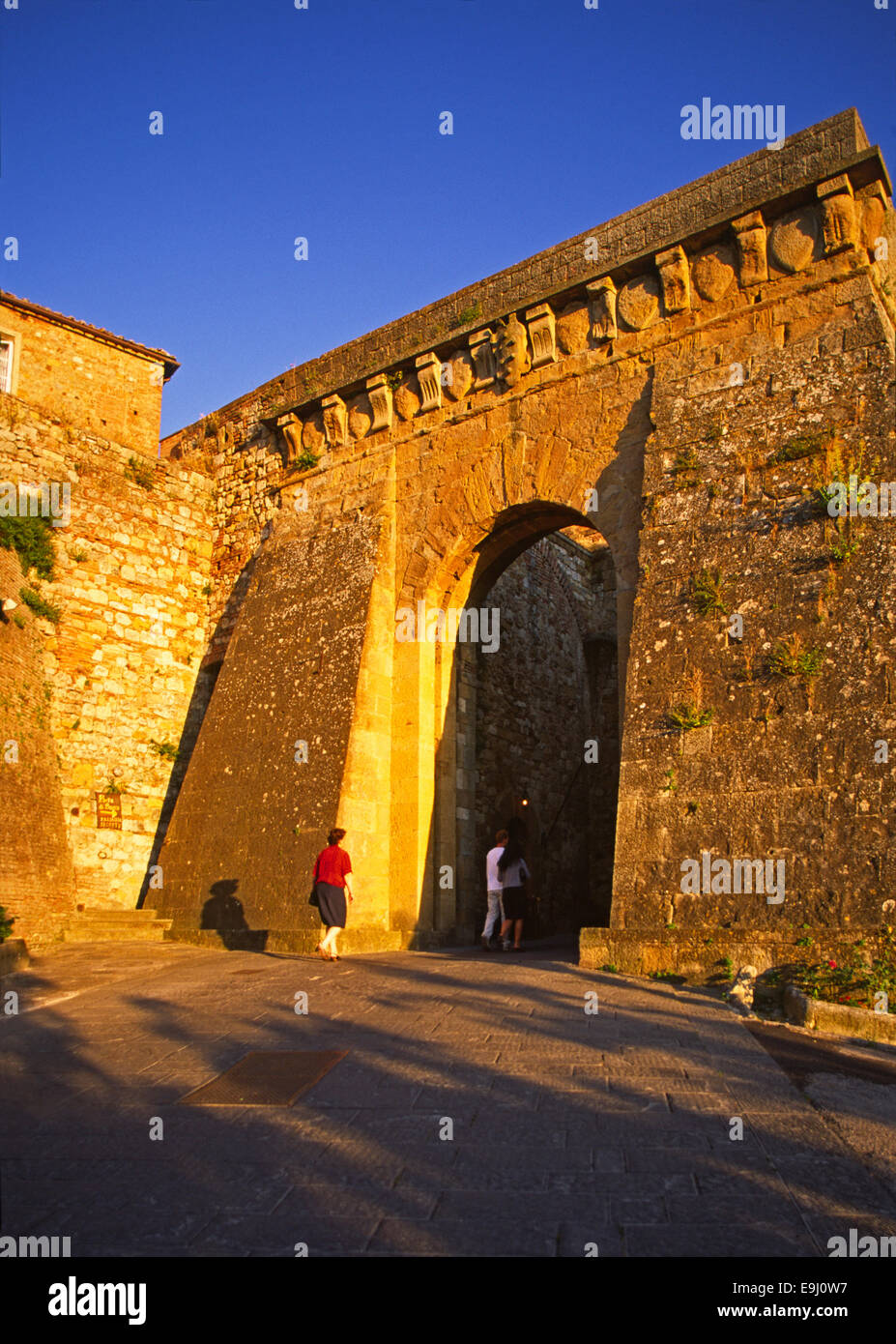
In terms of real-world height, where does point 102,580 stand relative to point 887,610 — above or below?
above

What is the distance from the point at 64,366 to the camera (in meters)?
16.4

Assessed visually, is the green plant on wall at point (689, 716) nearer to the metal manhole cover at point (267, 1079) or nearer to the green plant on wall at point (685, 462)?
the green plant on wall at point (685, 462)

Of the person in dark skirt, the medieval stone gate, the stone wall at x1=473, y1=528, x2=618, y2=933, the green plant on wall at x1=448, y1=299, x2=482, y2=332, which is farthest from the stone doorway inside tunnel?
the green plant on wall at x1=448, y1=299, x2=482, y2=332

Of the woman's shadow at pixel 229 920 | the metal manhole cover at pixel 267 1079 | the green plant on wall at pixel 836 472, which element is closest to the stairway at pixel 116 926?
the woman's shadow at pixel 229 920

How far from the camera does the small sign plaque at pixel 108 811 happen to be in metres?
13.1

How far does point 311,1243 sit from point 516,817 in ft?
34.5

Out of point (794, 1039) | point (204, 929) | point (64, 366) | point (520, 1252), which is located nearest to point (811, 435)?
point (794, 1039)

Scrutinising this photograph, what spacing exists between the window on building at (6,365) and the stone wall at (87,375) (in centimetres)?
9

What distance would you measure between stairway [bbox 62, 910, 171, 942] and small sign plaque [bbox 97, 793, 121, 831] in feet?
4.17

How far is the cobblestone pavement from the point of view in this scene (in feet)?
11.1

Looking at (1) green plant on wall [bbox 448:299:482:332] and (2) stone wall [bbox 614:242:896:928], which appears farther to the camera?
(1) green plant on wall [bbox 448:299:482:332]

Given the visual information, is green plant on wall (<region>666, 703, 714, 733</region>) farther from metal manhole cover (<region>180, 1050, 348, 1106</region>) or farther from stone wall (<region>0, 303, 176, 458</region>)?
stone wall (<region>0, 303, 176, 458</region>)

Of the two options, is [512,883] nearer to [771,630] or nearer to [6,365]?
[771,630]
